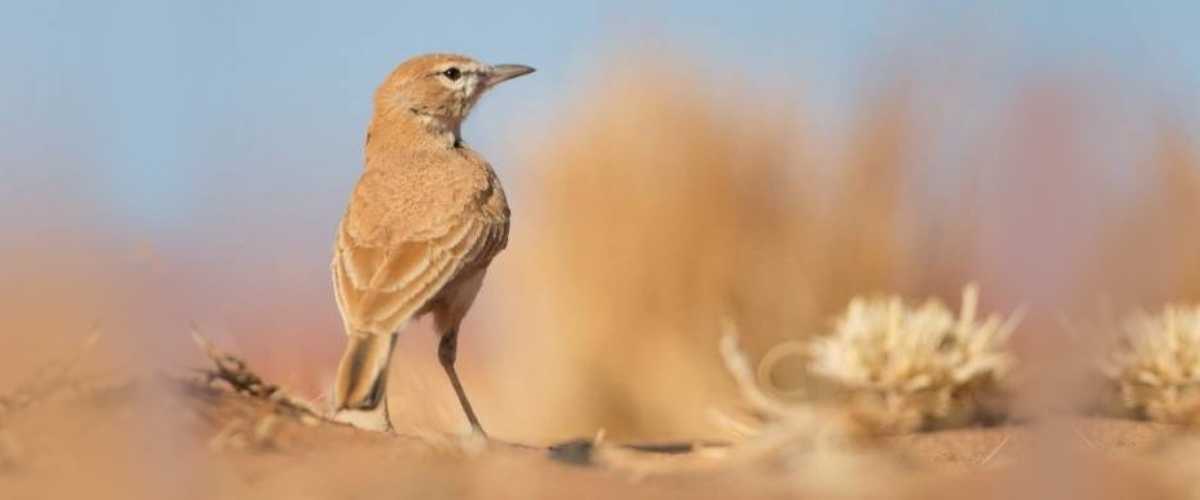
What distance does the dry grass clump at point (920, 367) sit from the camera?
313cm

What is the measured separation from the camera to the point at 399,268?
3.83 meters

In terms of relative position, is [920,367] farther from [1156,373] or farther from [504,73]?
[504,73]

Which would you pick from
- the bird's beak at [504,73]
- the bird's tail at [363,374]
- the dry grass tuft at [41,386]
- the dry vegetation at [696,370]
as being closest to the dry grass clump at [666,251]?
the dry vegetation at [696,370]

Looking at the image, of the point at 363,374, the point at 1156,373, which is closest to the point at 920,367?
the point at 1156,373

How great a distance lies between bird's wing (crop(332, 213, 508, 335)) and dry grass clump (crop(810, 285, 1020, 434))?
99cm

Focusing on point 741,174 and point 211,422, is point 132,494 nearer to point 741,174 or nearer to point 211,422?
point 211,422

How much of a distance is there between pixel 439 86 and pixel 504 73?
0.67ft

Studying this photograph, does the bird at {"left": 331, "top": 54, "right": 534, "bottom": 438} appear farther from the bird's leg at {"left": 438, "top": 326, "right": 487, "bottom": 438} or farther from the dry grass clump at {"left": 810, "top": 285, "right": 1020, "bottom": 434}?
the dry grass clump at {"left": 810, "top": 285, "right": 1020, "bottom": 434}

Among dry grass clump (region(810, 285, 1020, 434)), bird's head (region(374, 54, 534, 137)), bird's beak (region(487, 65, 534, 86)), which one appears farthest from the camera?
bird's beak (region(487, 65, 534, 86))

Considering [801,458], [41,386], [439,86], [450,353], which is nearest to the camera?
[41,386]

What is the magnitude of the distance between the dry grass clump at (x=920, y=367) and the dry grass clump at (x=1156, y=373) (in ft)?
0.81

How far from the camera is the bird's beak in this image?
16.3 feet

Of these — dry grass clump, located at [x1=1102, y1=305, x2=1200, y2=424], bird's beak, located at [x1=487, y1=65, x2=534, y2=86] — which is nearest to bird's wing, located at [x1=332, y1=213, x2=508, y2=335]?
bird's beak, located at [x1=487, y1=65, x2=534, y2=86]

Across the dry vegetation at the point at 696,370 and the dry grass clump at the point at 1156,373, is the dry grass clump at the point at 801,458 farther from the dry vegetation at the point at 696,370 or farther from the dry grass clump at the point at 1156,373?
the dry grass clump at the point at 1156,373
